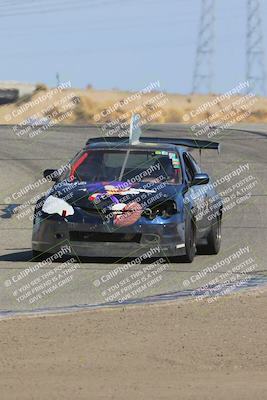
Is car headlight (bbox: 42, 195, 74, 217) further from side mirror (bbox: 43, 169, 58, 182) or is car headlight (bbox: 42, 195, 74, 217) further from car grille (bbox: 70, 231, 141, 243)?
side mirror (bbox: 43, 169, 58, 182)

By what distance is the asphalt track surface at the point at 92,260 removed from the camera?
11141 millimetres

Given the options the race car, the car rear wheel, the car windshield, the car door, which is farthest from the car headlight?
the car door

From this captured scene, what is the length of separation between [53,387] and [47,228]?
252 inches

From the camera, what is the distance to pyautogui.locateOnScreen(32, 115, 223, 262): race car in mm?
12922

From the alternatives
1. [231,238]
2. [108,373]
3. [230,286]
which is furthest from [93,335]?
[231,238]

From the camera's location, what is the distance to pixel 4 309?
32.8 feet

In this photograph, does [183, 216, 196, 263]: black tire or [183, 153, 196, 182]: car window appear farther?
[183, 153, 196, 182]: car window

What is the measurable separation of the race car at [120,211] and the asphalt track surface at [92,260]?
0.26m

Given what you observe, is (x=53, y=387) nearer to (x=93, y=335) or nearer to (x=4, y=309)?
(x=93, y=335)

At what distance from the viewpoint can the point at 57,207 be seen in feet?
42.7

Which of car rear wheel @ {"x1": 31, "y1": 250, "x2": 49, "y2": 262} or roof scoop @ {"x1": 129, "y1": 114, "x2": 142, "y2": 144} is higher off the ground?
roof scoop @ {"x1": 129, "y1": 114, "x2": 142, "y2": 144}

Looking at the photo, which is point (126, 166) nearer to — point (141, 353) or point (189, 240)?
point (189, 240)

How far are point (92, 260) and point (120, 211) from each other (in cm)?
90

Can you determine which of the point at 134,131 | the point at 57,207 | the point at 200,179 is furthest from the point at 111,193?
the point at 134,131
